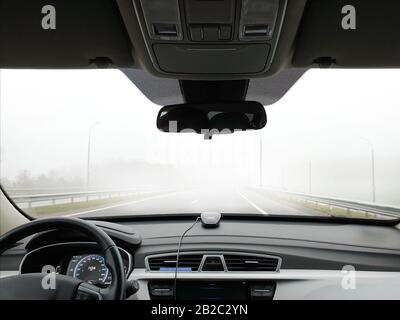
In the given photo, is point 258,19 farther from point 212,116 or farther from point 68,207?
point 68,207

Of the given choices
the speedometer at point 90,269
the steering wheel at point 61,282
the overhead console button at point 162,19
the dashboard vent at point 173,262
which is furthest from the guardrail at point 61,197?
the overhead console button at point 162,19

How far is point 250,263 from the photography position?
11.7ft

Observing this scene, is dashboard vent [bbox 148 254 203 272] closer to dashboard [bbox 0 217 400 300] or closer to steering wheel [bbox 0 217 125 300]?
dashboard [bbox 0 217 400 300]

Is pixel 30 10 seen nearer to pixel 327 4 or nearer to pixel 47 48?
pixel 47 48

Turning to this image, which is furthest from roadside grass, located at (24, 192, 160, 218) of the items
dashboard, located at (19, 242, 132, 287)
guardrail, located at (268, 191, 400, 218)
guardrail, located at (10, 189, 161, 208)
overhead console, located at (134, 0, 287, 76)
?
guardrail, located at (268, 191, 400, 218)

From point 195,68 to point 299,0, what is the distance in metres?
0.83

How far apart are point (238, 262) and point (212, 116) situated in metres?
1.32

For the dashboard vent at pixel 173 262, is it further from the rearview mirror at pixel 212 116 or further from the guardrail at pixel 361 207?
the guardrail at pixel 361 207

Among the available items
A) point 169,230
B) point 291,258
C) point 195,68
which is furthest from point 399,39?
point 169,230

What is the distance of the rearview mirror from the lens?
3281 mm

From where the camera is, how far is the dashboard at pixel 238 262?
10.9ft

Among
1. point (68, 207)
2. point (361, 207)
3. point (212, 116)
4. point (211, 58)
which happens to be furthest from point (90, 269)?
point (361, 207)

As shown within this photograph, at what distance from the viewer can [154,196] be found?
681cm

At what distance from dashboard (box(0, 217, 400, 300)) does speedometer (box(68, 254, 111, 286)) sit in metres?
0.03
